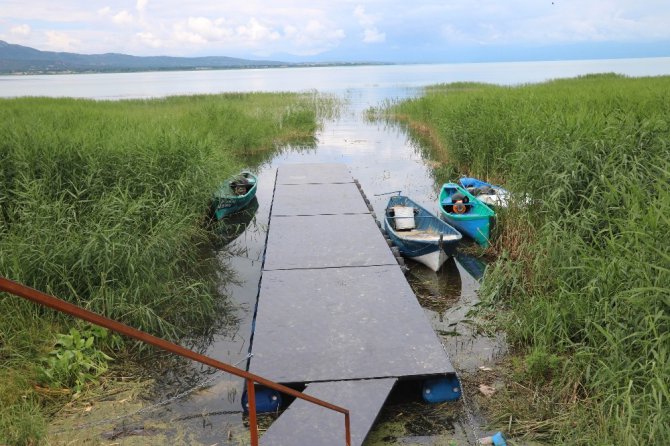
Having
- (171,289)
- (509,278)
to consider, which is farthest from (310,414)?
(509,278)

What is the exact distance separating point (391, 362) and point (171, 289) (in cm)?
369

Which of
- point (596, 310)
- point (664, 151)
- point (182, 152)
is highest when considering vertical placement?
point (664, 151)

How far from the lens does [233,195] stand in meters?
12.5

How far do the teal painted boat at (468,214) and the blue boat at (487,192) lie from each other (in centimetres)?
25

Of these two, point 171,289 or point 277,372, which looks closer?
point 277,372

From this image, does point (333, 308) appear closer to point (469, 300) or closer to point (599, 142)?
point (469, 300)

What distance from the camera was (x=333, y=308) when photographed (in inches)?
243

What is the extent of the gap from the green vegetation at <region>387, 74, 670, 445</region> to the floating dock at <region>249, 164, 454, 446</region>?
1.20 meters

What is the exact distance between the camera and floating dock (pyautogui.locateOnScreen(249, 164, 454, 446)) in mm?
4543

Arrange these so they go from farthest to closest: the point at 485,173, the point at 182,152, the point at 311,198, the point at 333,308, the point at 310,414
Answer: the point at 485,173 → the point at 311,198 → the point at 182,152 → the point at 333,308 → the point at 310,414

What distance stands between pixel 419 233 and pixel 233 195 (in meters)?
4.75

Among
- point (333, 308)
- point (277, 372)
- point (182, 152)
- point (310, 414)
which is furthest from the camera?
point (182, 152)

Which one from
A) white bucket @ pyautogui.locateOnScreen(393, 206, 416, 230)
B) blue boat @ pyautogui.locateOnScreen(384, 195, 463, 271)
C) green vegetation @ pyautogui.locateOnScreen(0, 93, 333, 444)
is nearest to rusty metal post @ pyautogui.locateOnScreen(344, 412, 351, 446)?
green vegetation @ pyautogui.locateOnScreen(0, 93, 333, 444)

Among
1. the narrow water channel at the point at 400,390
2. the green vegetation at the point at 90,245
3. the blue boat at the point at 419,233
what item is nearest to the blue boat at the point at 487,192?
the blue boat at the point at 419,233
